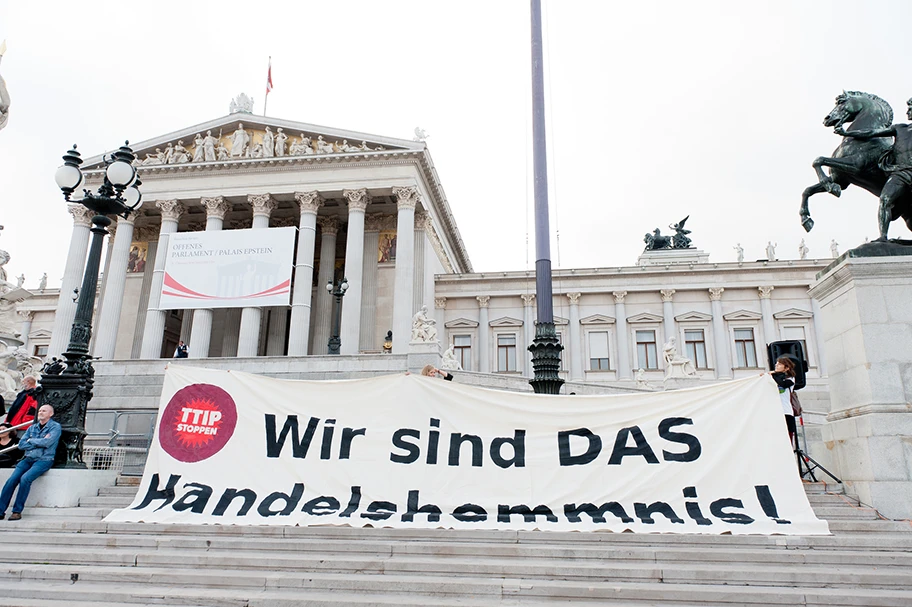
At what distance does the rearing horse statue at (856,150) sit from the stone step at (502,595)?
569 centimetres

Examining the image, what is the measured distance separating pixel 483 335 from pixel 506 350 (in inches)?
72.7

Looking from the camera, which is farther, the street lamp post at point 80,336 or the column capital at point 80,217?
the column capital at point 80,217

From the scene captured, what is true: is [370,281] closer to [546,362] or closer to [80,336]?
[80,336]

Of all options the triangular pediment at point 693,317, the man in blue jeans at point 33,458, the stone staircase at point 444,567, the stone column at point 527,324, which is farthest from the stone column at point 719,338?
the man in blue jeans at point 33,458

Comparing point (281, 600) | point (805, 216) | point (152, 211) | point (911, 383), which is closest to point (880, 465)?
point (911, 383)

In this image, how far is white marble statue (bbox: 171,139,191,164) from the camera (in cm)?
3575

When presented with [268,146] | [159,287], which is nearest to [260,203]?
[268,146]

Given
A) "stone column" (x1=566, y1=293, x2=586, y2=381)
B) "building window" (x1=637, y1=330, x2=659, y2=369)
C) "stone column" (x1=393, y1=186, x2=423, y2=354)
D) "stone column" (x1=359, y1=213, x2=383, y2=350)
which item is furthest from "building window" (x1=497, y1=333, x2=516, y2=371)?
"stone column" (x1=393, y1=186, x2=423, y2=354)

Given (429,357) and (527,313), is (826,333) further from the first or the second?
(527,313)

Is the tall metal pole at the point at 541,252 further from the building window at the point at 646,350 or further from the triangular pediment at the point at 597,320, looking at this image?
the building window at the point at 646,350

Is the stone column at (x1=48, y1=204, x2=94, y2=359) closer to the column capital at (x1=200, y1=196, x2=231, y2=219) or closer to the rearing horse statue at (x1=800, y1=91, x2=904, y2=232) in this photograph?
the column capital at (x1=200, y1=196, x2=231, y2=219)

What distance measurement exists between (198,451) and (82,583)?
225cm

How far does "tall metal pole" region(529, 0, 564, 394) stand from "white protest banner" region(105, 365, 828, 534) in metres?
1.79

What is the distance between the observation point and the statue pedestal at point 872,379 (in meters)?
7.09
